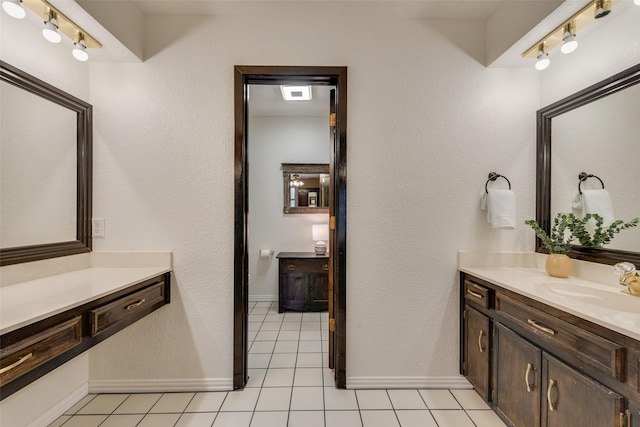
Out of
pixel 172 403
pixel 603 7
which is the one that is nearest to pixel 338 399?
pixel 172 403

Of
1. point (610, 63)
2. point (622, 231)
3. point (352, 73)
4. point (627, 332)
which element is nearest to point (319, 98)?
point (352, 73)

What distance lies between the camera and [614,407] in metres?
1.02

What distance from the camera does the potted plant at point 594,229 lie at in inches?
60.6

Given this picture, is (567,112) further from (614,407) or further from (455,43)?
(614,407)

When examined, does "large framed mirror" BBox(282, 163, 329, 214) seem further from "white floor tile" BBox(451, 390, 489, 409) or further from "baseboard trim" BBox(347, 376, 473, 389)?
"white floor tile" BBox(451, 390, 489, 409)

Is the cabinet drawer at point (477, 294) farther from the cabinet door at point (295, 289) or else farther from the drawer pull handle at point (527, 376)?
the cabinet door at point (295, 289)

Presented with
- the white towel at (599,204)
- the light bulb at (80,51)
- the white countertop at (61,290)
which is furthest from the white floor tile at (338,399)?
the light bulb at (80,51)

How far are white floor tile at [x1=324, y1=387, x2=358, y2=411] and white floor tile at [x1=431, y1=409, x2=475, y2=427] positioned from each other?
0.49 meters

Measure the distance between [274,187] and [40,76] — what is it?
2516mm

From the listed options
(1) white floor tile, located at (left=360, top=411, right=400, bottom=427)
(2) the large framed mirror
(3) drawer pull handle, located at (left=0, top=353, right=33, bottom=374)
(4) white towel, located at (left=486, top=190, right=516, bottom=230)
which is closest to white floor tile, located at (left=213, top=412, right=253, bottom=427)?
(1) white floor tile, located at (left=360, top=411, right=400, bottom=427)

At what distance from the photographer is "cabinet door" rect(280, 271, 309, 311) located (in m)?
3.52

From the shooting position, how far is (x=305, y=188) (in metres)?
3.94

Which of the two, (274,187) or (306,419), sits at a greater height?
(274,187)

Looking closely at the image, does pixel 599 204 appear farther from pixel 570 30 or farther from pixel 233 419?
pixel 233 419
